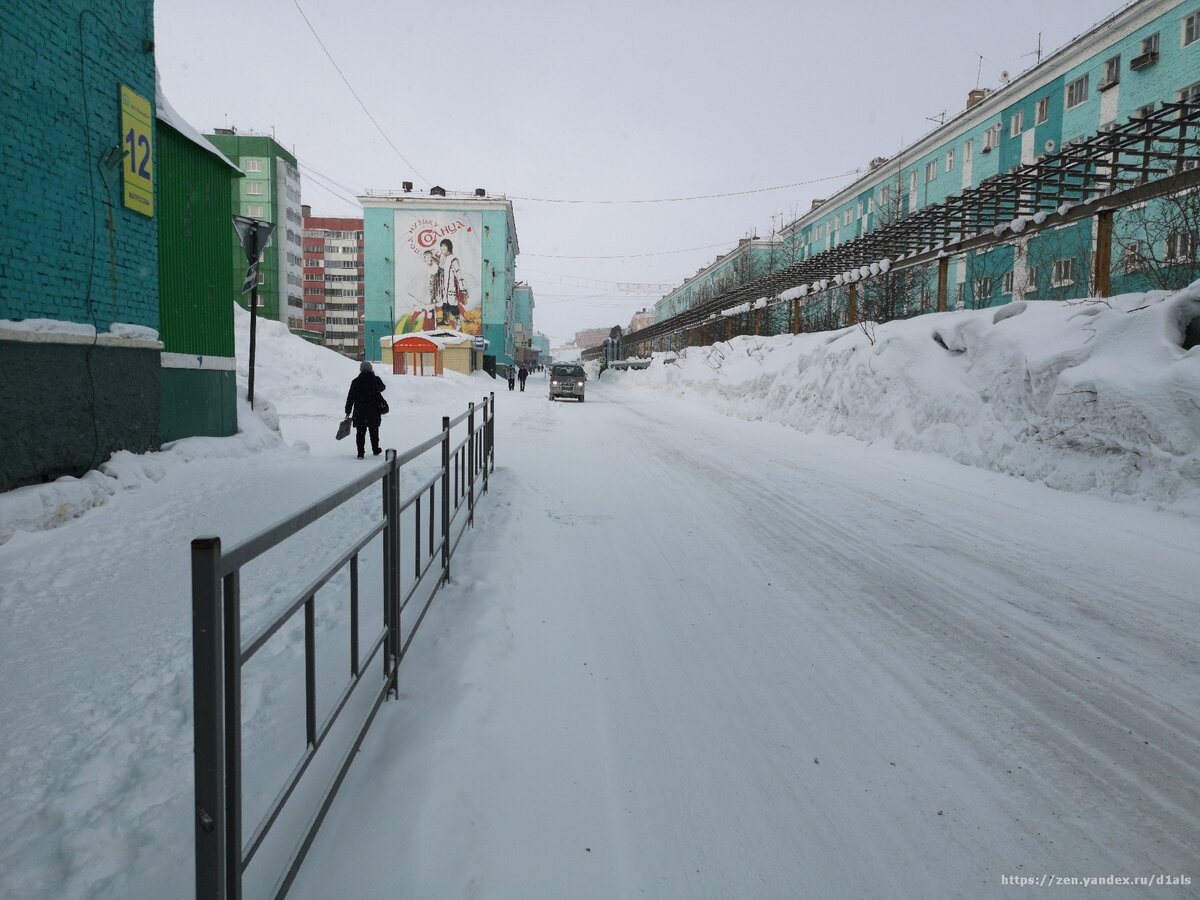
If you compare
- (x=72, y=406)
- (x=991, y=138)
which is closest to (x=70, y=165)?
(x=72, y=406)

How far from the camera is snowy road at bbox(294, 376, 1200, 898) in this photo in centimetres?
227

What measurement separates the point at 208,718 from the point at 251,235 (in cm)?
1060

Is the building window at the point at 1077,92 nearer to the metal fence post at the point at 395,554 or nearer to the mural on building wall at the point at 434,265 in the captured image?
the metal fence post at the point at 395,554

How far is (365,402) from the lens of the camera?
11.0 m

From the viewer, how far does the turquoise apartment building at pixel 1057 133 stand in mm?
21797

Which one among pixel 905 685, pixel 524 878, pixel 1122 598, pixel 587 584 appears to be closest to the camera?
pixel 524 878

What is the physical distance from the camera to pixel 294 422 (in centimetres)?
1722

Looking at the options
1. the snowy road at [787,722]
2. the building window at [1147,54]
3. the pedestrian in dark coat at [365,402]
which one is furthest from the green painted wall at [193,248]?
the building window at [1147,54]

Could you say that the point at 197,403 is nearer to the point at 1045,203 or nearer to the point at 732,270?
the point at 1045,203

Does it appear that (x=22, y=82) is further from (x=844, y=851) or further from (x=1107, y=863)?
(x=1107, y=863)

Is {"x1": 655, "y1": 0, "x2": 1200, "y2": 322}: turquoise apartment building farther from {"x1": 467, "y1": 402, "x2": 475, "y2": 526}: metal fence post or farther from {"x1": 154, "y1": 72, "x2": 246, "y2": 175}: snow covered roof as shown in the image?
{"x1": 154, "y1": 72, "x2": 246, "y2": 175}: snow covered roof

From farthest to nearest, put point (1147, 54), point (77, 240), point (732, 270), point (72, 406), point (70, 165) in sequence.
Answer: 1. point (732, 270)
2. point (1147, 54)
3. point (77, 240)
4. point (70, 165)
5. point (72, 406)

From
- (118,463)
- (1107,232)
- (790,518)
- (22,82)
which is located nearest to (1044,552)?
(790,518)

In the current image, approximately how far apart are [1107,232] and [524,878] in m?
12.3
